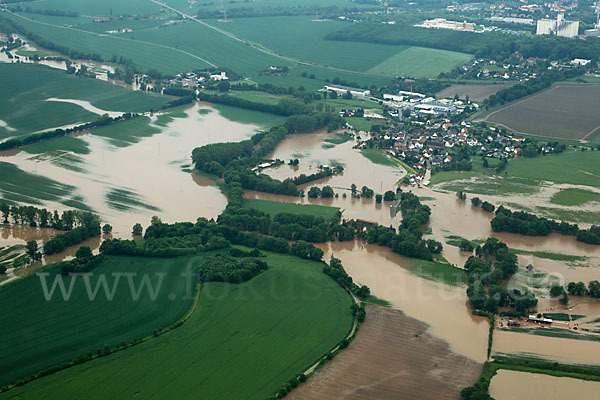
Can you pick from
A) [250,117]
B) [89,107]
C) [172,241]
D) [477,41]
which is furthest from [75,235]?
[477,41]

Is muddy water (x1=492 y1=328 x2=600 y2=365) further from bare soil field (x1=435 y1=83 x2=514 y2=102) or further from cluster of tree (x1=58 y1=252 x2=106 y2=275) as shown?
bare soil field (x1=435 y1=83 x2=514 y2=102)

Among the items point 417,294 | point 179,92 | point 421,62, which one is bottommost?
point 417,294

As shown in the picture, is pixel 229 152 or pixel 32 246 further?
pixel 229 152

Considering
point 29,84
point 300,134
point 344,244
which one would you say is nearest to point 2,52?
point 29,84

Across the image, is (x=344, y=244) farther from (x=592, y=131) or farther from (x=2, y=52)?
(x=2, y=52)

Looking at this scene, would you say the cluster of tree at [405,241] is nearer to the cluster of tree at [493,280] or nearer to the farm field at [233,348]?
the cluster of tree at [493,280]

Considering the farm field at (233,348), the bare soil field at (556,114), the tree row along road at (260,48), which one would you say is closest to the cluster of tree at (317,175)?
the farm field at (233,348)

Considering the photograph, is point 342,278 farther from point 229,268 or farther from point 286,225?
point 286,225
